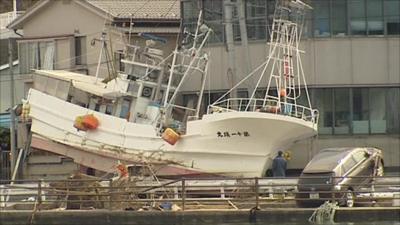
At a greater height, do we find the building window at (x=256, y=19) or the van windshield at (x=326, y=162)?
the building window at (x=256, y=19)

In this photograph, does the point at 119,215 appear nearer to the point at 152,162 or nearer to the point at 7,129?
the point at 152,162

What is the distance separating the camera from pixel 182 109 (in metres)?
33.6

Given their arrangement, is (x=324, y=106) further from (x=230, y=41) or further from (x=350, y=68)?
(x=230, y=41)

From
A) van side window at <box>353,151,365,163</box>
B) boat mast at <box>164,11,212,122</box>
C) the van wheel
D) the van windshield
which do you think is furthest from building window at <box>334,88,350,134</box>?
the van wheel

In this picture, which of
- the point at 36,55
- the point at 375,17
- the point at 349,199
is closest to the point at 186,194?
the point at 349,199

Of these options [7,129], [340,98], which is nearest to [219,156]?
[340,98]

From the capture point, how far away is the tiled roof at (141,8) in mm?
39750

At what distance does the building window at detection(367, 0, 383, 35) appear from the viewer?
3334 cm

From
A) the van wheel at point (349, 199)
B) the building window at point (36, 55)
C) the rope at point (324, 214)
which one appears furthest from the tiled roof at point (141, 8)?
the rope at point (324, 214)

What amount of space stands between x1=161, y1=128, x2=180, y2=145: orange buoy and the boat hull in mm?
329

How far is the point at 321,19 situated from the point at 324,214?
14.4 meters

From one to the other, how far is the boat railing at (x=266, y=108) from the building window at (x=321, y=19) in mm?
Answer: 3574

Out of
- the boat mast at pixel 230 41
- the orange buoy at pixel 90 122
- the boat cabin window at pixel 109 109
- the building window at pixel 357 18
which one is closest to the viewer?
the boat mast at pixel 230 41

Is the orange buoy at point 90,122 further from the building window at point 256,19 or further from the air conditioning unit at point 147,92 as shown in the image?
the building window at point 256,19
